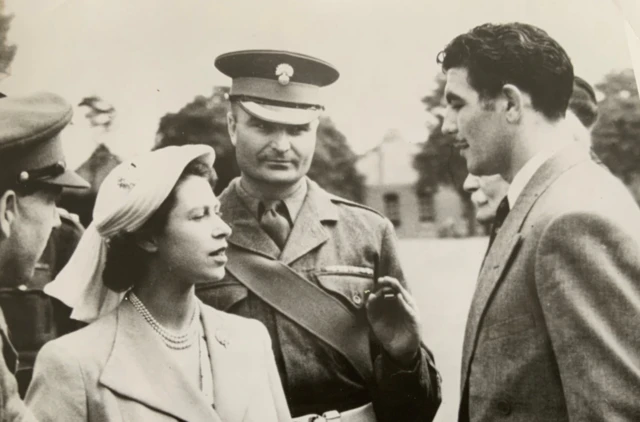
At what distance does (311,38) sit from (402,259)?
106 centimetres

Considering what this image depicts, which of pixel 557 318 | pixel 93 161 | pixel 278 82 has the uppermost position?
pixel 278 82

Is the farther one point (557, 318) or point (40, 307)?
point (40, 307)

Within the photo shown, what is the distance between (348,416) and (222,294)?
0.70 meters

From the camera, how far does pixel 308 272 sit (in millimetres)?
3201

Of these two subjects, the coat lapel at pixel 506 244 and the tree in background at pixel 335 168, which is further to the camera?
the tree in background at pixel 335 168

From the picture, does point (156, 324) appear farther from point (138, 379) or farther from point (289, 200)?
point (289, 200)

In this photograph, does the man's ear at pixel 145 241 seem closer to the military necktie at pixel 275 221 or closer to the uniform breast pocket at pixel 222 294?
the uniform breast pocket at pixel 222 294

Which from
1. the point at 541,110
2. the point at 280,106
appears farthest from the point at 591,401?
the point at 280,106

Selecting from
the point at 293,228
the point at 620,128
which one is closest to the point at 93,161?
the point at 293,228

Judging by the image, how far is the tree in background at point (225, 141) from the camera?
3.26 m

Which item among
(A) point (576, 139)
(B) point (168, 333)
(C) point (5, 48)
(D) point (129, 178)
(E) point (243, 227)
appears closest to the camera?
(B) point (168, 333)

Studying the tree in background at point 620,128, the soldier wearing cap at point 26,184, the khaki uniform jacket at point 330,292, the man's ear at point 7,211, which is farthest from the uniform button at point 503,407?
the man's ear at point 7,211

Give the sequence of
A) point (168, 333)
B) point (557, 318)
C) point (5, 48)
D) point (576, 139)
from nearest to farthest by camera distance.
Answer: point (557, 318) < point (168, 333) < point (576, 139) < point (5, 48)

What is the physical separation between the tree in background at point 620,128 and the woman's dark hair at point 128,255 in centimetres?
187
